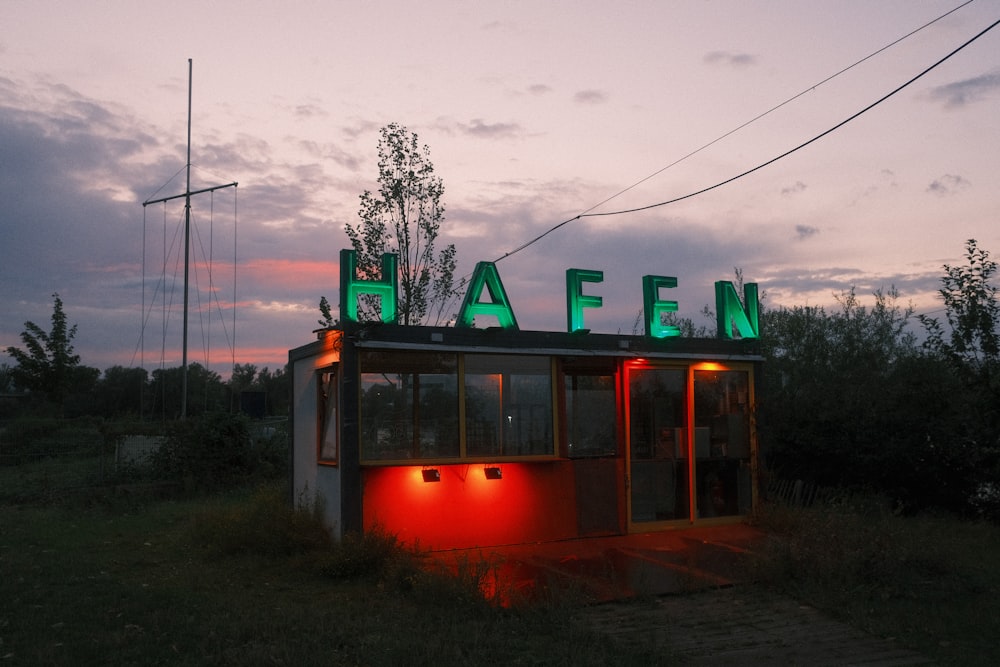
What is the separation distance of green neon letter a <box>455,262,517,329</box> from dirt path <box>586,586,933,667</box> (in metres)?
4.39

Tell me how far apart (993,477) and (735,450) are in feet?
12.6

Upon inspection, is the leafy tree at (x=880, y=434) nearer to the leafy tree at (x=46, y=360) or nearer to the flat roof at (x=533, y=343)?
the flat roof at (x=533, y=343)

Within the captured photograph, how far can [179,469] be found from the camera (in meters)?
18.7

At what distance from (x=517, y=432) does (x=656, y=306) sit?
3.05 metres

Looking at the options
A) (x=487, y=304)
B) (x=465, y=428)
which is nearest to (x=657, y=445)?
(x=465, y=428)

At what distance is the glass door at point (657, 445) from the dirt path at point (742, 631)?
3.65 m

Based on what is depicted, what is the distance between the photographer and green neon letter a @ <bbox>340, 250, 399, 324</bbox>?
33.6 ft

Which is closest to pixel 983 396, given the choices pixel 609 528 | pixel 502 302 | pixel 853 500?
pixel 853 500

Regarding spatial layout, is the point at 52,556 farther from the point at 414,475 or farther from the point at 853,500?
the point at 853,500

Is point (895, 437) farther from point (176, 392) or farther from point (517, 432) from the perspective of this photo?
point (176, 392)

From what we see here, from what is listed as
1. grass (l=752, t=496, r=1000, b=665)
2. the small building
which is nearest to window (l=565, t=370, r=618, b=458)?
the small building

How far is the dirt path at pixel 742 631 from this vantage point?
21.4ft

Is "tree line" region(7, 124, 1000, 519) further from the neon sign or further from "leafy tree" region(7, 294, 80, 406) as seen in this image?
"leafy tree" region(7, 294, 80, 406)

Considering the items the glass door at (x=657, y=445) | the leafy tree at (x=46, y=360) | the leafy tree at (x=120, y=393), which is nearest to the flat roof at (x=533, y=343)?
the glass door at (x=657, y=445)
